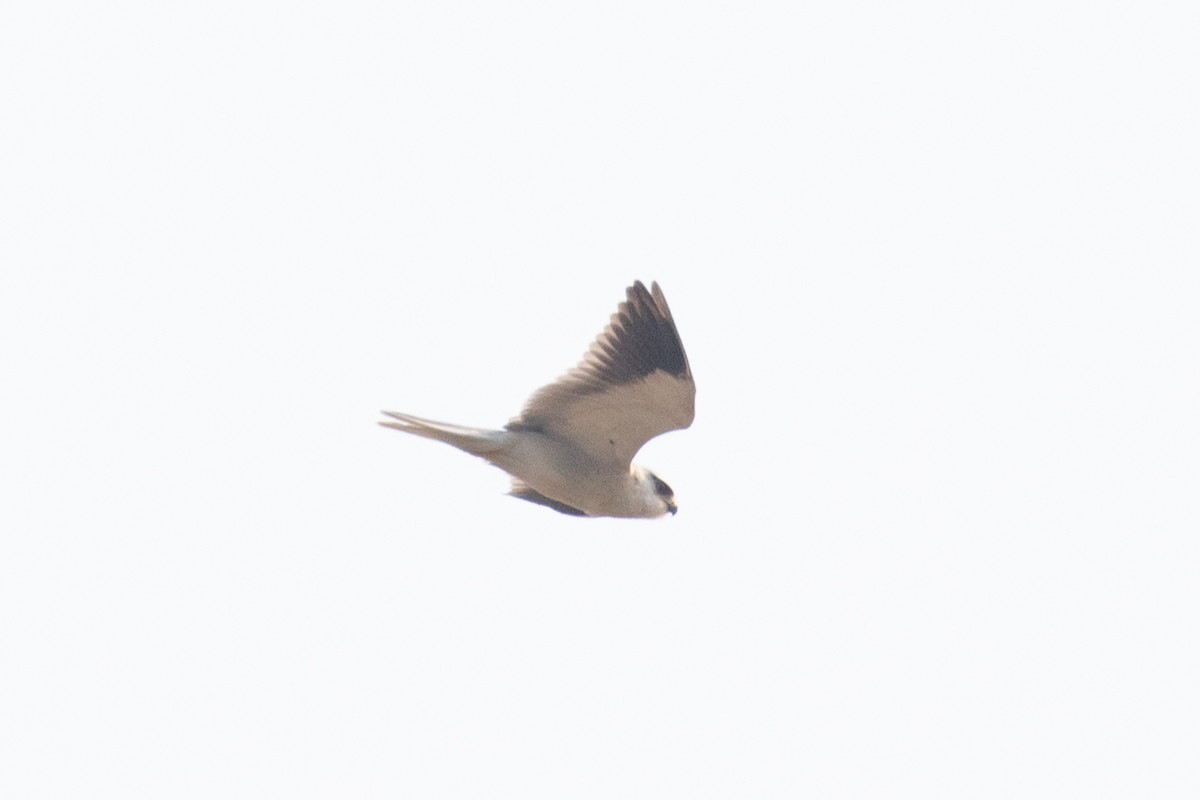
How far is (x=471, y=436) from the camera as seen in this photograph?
10578 mm

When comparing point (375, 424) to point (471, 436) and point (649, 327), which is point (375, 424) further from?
point (649, 327)

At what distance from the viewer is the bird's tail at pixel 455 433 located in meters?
10.3

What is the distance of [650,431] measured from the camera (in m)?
10.9

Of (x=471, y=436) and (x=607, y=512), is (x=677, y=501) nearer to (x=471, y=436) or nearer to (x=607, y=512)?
(x=607, y=512)

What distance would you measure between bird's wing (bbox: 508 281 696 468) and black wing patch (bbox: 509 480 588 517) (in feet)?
3.44

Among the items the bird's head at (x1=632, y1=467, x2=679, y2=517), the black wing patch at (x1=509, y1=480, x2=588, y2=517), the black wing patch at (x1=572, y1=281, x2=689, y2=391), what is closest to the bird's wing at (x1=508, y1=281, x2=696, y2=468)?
the black wing patch at (x1=572, y1=281, x2=689, y2=391)

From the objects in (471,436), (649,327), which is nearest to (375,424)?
(471,436)

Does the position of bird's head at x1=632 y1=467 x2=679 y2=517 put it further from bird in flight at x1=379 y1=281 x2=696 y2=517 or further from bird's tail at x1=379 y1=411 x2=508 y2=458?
bird's tail at x1=379 y1=411 x2=508 y2=458

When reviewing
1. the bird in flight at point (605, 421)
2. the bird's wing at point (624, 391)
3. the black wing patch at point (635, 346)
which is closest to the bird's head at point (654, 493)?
the bird in flight at point (605, 421)

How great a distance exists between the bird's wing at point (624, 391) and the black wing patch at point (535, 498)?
1.05 m

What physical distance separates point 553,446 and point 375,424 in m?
1.22

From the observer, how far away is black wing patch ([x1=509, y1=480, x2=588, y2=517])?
12.0m

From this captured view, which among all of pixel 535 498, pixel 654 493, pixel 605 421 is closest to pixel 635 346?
pixel 605 421

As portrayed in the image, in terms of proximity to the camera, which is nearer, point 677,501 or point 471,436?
point 471,436
